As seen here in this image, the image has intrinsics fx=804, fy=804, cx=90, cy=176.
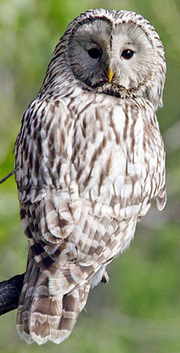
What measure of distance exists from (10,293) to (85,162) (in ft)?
3.00

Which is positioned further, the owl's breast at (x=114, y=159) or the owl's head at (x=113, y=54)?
the owl's head at (x=113, y=54)

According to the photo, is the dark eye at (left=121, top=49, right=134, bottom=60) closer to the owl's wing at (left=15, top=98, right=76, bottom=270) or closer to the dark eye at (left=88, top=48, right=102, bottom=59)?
the dark eye at (left=88, top=48, right=102, bottom=59)

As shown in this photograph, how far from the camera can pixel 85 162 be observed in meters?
4.93

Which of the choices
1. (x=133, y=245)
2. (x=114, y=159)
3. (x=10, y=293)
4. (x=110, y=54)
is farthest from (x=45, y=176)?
(x=133, y=245)

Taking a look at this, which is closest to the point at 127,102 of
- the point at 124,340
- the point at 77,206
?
the point at 77,206

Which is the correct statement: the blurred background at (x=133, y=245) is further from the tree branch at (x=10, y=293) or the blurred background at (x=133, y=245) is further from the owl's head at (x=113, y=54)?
the tree branch at (x=10, y=293)

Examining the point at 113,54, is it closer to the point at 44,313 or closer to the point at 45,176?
the point at 45,176

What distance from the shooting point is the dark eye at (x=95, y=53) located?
5.45 metres

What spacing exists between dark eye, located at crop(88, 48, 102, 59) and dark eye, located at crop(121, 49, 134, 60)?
166 mm

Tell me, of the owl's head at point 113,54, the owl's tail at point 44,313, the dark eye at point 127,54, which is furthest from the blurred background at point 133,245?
the owl's tail at point 44,313

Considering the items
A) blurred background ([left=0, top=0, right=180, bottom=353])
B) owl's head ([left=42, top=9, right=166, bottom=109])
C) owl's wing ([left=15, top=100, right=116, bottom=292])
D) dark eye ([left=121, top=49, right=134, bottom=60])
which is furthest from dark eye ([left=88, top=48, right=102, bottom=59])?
blurred background ([left=0, top=0, right=180, bottom=353])

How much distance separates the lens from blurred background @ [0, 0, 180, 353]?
7504 mm

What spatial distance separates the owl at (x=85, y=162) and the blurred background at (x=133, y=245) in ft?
4.40

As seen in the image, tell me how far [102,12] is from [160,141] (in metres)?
0.98
